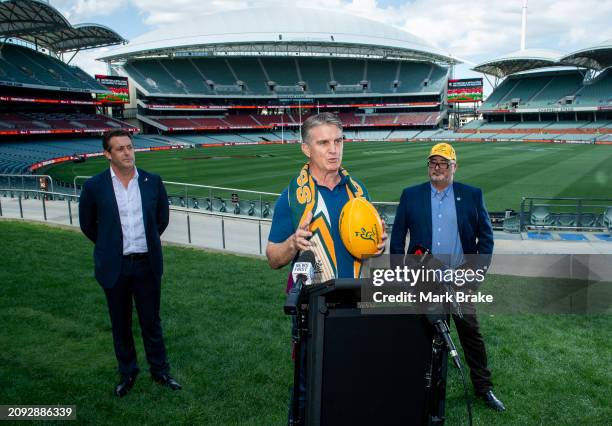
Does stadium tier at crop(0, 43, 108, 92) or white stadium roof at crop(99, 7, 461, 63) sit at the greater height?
white stadium roof at crop(99, 7, 461, 63)

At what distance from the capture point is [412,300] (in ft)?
7.29

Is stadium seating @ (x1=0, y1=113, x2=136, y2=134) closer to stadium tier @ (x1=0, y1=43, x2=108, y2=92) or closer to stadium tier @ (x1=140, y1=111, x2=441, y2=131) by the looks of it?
stadium tier @ (x1=0, y1=43, x2=108, y2=92)

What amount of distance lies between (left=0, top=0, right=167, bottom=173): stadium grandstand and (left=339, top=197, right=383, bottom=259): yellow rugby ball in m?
42.1

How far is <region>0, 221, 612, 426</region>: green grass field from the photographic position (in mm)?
3848

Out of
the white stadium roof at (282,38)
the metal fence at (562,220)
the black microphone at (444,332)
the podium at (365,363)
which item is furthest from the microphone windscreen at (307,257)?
the white stadium roof at (282,38)

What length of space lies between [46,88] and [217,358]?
60.7 m

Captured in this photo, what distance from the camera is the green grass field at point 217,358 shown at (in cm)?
385

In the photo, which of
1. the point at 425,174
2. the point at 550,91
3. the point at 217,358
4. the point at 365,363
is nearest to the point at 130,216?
the point at 217,358

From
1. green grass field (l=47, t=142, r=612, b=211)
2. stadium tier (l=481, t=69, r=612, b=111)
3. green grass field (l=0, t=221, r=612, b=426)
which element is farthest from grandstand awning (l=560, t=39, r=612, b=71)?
green grass field (l=0, t=221, r=612, b=426)

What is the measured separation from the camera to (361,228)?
240cm

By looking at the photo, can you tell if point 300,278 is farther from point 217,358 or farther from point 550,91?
point 550,91

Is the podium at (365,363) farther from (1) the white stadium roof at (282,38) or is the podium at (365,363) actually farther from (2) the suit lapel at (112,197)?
(1) the white stadium roof at (282,38)

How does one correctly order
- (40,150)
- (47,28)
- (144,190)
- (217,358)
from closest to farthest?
(144,190) < (217,358) < (40,150) < (47,28)

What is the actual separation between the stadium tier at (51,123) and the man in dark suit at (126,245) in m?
47.8
